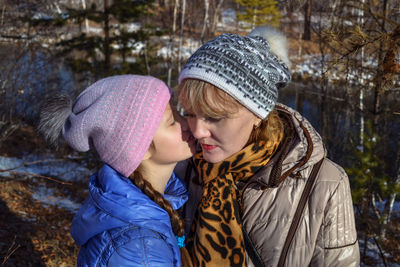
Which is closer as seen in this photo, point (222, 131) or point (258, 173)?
point (222, 131)

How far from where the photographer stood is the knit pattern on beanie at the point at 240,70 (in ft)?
5.24

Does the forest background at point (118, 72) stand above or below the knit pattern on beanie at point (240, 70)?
below

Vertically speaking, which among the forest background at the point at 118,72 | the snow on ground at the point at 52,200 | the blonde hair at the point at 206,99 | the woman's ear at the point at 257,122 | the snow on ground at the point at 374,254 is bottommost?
the snow on ground at the point at 374,254

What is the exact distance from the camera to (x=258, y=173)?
72.5 inches

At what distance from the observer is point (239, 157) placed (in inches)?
73.9

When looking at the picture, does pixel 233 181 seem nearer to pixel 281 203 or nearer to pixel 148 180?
pixel 281 203

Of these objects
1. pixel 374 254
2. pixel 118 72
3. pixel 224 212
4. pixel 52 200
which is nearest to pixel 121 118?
pixel 224 212

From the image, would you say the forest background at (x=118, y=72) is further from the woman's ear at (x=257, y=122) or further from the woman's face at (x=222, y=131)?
the woman's face at (x=222, y=131)

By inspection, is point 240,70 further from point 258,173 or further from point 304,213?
point 304,213

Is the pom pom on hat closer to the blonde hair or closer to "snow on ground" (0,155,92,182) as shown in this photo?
the blonde hair

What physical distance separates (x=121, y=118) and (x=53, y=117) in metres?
0.44

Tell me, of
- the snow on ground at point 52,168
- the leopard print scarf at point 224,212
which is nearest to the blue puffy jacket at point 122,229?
the leopard print scarf at point 224,212

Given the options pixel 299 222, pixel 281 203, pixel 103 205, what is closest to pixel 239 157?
pixel 281 203

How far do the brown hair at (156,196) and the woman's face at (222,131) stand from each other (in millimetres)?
336
